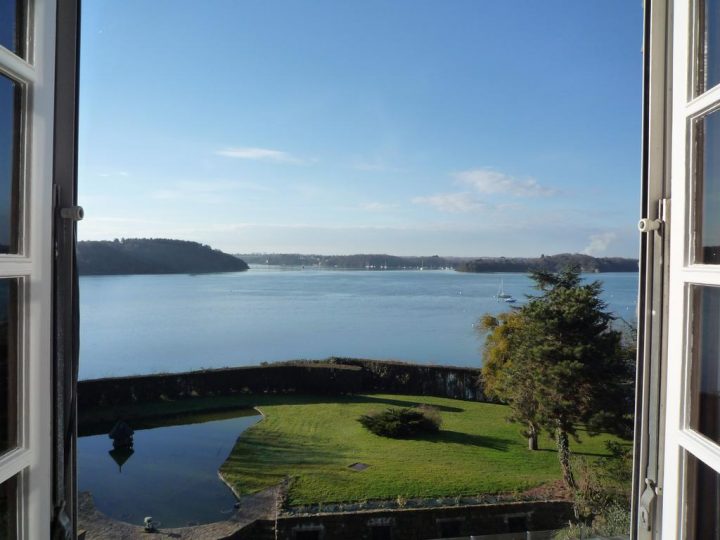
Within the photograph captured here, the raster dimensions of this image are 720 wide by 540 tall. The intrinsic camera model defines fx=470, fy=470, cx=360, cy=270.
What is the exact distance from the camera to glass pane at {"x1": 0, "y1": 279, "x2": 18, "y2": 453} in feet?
1.91

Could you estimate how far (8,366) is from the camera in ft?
1.95

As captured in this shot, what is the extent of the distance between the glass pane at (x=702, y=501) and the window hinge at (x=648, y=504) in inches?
3.0

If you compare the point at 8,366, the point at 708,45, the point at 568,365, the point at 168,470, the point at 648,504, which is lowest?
the point at 168,470

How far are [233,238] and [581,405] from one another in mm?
9157

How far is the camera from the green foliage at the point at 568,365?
4.76 meters

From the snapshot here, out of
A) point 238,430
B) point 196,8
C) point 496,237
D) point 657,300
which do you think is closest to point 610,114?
point 496,237

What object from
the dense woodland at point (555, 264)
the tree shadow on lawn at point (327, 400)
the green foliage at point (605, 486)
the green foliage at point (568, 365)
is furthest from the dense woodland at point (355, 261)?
the green foliage at point (605, 486)

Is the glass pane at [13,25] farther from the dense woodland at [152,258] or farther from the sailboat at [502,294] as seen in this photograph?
the dense woodland at [152,258]

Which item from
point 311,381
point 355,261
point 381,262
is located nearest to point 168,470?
point 311,381

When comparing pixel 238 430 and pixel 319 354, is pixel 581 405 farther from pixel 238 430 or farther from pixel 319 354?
pixel 319 354

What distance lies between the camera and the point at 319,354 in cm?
882

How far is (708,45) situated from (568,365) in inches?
183

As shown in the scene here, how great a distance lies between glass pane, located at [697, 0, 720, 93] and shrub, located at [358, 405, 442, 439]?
5.79m

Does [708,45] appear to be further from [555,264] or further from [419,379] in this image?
[419,379]
